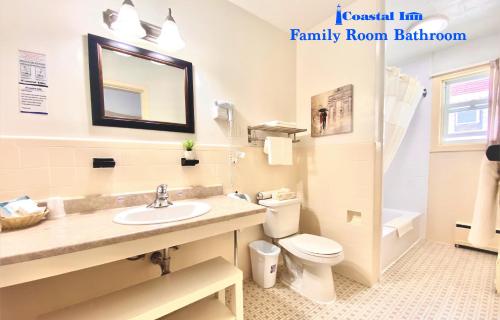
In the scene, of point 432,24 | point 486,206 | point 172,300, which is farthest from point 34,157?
point 432,24

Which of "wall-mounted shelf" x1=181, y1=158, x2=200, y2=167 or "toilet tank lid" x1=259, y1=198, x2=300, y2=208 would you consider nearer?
"wall-mounted shelf" x1=181, y1=158, x2=200, y2=167

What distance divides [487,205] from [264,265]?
1.58m

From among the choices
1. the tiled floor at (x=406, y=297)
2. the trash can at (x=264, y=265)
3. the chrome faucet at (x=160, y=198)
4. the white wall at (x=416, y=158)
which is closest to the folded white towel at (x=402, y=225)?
the tiled floor at (x=406, y=297)

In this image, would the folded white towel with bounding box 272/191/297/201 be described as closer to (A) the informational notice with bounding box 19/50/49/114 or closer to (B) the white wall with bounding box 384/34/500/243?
(A) the informational notice with bounding box 19/50/49/114

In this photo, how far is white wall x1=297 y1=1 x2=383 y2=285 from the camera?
1.60 meters

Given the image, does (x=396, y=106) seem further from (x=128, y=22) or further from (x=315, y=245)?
(x=128, y=22)

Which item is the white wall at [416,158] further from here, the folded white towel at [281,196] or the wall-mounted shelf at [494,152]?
the folded white towel at [281,196]

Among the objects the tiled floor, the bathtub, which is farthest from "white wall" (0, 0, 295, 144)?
the bathtub

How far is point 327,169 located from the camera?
1888 mm

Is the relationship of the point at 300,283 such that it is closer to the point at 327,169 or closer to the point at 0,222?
the point at 327,169

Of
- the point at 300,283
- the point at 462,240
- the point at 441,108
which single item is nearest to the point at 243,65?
the point at 300,283

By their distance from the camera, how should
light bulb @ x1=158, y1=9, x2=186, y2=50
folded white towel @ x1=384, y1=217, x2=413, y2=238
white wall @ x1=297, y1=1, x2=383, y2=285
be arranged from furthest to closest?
folded white towel @ x1=384, y1=217, x2=413, y2=238, white wall @ x1=297, y1=1, x2=383, y2=285, light bulb @ x1=158, y1=9, x2=186, y2=50

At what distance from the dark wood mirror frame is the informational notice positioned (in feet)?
0.63

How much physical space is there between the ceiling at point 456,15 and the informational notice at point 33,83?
8.01 feet
